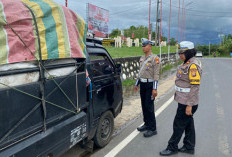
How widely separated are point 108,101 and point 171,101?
3.69m

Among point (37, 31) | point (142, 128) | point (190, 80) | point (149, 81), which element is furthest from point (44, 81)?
point (142, 128)

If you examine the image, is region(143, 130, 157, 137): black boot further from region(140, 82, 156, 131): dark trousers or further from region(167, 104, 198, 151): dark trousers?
region(167, 104, 198, 151): dark trousers

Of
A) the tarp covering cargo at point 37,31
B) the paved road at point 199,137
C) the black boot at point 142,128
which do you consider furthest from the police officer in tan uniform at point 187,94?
the tarp covering cargo at point 37,31

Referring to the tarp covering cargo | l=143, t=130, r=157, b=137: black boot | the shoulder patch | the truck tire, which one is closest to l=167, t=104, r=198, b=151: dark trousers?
the shoulder patch

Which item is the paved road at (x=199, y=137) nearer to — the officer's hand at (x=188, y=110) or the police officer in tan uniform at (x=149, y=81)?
the police officer in tan uniform at (x=149, y=81)

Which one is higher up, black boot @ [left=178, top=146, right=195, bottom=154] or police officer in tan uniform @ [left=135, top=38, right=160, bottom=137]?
police officer in tan uniform @ [left=135, top=38, right=160, bottom=137]

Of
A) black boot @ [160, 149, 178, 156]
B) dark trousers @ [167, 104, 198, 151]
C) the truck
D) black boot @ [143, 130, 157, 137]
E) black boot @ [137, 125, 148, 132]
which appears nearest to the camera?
the truck

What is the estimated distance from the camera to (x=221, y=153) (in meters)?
3.38

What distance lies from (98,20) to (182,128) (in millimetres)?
20373

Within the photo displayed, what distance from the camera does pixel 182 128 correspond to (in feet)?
10.7

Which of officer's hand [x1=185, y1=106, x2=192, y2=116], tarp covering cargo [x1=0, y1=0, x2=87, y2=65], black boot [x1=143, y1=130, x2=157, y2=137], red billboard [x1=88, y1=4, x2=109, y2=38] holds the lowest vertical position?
black boot [x1=143, y1=130, x2=157, y2=137]

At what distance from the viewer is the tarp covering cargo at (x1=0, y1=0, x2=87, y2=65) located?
1.79 m

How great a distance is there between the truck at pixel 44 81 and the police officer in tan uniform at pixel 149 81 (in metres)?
1.11

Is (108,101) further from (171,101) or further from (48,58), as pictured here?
(171,101)
